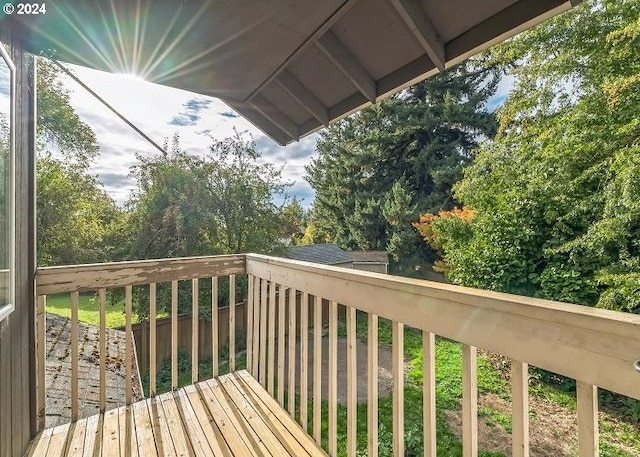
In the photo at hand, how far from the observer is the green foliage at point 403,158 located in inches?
512

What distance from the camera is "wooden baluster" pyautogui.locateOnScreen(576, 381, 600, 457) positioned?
0.70 m

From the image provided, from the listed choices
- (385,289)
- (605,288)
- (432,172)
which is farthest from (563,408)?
(432,172)

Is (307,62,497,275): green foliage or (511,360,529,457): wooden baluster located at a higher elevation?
(307,62,497,275): green foliage

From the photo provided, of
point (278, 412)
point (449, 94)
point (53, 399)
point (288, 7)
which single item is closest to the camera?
point (288, 7)

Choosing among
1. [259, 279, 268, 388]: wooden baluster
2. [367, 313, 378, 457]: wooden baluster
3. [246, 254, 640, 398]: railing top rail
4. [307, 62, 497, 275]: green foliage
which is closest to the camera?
[246, 254, 640, 398]: railing top rail

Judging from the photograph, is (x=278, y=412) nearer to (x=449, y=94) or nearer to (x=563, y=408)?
(x=563, y=408)

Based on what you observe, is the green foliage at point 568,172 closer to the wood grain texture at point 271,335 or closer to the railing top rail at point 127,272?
the wood grain texture at point 271,335

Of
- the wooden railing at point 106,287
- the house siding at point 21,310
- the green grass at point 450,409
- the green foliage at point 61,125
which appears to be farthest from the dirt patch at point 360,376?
the green foliage at point 61,125

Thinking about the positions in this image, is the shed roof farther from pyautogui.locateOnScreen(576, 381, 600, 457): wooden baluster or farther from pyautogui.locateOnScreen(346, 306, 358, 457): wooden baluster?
pyautogui.locateOnScreen(576, 381, 600, 457): wooden baluster

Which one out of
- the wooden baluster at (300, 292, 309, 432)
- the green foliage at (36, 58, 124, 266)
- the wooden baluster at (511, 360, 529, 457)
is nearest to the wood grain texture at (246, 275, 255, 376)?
the wooden baluster at (300, 292, 309, 432)

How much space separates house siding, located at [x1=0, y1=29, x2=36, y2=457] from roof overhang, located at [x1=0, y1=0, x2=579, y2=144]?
24 centimetres

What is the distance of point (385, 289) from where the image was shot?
1230 millimetres

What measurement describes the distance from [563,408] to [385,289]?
590 cm

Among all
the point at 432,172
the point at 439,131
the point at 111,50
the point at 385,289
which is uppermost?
the point at 439,131
